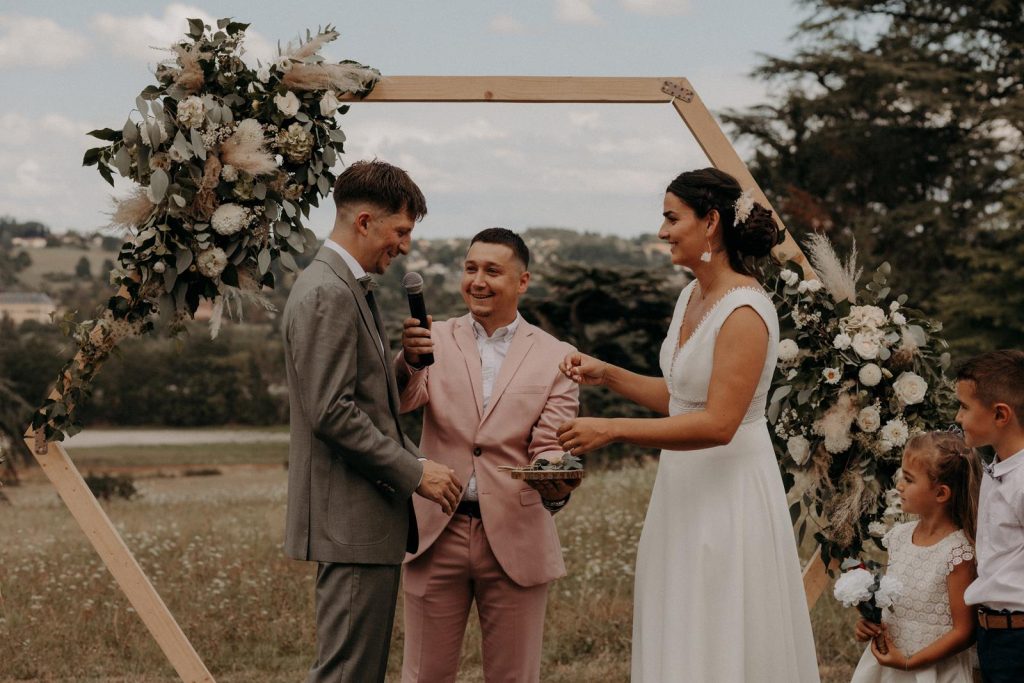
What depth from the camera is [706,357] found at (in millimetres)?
3566

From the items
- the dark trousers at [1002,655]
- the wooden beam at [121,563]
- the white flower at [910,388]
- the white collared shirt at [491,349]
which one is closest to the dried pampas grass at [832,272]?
the white flower at [910,388]

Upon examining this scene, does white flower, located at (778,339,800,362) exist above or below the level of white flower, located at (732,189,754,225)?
below

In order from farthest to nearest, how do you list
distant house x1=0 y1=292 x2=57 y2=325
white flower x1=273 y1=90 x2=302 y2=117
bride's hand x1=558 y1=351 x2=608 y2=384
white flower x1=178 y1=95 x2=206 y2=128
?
1. distant house x1=0 y1=292 x2=57 y2=325
2. white flower x1=273 y1=90 x2=302 y2=117
3. white flower x1=178 y1=95 x2=206 y2=128
4. bride's hand x1=558 y1=351 x2=608 y2=384

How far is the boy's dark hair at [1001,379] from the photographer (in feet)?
11.8

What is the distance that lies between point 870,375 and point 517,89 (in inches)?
81.5

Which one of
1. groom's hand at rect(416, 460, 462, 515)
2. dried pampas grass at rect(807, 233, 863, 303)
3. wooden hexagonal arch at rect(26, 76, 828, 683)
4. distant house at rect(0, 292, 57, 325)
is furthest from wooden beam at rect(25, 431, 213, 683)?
distant house at rect(0, 292, 57, 325)

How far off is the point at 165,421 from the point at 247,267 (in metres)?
18.5

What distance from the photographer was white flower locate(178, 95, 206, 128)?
445cm

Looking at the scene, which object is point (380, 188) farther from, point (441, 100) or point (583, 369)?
point (441, 100)

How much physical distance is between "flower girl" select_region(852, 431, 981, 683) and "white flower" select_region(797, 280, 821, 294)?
132cm

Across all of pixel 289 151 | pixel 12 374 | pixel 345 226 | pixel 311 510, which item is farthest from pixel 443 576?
pixel 12 374

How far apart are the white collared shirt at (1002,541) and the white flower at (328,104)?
116 inches

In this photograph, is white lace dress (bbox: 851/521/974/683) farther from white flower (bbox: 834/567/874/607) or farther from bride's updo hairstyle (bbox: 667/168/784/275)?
bride's updo hairstyle (bbox: 667/168/784/275)

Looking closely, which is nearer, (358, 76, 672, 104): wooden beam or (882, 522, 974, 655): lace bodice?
(882, 522, 974, 655): lace bodice
